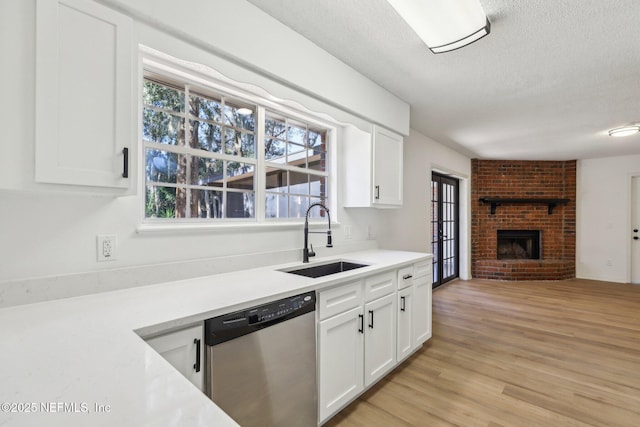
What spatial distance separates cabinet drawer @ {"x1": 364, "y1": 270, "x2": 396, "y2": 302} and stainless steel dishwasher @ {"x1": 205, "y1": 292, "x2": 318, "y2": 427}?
561 mm

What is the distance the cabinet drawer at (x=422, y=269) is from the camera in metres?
2.71

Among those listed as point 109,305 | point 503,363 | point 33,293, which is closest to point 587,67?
point 503,363

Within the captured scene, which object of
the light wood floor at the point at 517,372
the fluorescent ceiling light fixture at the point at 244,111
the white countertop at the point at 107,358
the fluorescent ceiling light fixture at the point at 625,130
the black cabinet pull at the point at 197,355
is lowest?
the light wood floor at the point at 517,372

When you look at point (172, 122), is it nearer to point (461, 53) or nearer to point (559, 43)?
point (461, 53)

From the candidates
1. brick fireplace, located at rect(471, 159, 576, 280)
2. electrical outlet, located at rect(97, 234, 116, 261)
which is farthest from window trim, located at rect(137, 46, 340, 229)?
brick fireplace, located at rect(471, 159, 576, 280)

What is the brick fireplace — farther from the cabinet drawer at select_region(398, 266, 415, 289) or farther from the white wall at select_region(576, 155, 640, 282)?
the cabinet drawer at select_region(398, 266, 415, 289)

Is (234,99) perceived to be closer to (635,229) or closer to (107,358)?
(107,358)

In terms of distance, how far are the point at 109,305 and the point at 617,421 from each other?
115 inches

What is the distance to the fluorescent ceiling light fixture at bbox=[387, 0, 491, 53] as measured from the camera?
166cm

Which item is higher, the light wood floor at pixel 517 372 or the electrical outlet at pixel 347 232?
the electrical outlet at pixel 347 232

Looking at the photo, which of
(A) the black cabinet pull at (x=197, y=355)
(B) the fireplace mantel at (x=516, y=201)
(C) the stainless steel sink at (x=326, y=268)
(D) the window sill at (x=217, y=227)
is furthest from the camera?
(B) the fireplace mantel at (x=516, y=201)

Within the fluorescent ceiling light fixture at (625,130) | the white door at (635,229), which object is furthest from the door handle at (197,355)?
the white door at (635,229)

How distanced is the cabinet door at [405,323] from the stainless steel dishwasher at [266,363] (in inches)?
40.3

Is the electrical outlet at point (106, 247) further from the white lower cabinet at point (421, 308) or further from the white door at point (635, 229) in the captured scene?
the white door at point (635, 229)
